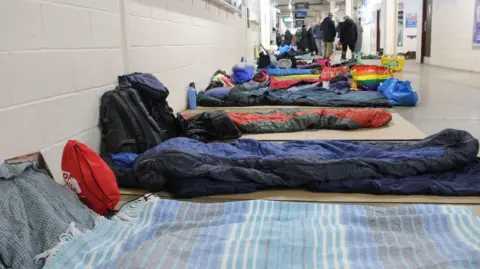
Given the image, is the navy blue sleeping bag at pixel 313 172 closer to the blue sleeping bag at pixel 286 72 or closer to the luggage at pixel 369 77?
the luggage at pixel 369 77

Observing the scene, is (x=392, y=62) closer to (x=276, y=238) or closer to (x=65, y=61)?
(x=65, y=61)

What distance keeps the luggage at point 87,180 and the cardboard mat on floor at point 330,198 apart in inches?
8.0

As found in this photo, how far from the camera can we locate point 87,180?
80.1 inches

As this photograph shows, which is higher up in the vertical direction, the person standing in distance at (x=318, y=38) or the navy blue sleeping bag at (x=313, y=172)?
the person standing in distance at (x=318, y=38)

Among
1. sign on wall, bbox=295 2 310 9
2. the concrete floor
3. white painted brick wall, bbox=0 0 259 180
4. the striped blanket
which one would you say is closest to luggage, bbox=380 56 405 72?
the concrete floor

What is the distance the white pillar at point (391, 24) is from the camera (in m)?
16.9

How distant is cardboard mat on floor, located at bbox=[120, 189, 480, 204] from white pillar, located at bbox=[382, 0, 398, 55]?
52.0ft

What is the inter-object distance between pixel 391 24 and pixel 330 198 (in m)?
16.3

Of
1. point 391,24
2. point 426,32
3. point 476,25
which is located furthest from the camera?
point 391,24

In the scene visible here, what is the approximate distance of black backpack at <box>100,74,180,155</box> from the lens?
2783 mm

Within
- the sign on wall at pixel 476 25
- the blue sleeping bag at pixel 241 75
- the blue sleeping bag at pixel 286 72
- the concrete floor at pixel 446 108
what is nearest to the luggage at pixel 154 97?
the concrete floor at pixel 446 108

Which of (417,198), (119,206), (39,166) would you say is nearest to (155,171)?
(119,206)

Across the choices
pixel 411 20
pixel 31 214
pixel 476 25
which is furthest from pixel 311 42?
pixel 31 214

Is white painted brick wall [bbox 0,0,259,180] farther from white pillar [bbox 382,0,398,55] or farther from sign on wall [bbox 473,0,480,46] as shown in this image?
white pillar [bbox 382,0,398,55]
